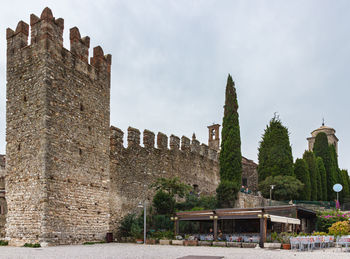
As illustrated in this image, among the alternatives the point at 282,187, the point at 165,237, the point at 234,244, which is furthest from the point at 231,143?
the point at 234,244

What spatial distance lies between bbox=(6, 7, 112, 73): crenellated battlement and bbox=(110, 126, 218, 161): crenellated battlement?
4.21 m

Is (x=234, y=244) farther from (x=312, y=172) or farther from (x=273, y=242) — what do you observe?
(x=312, y=172)

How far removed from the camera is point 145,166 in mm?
24156

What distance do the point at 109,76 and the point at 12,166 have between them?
24.1ft

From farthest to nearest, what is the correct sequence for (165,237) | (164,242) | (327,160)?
1. (327,160)
2. (165,237)
3. (164,242)

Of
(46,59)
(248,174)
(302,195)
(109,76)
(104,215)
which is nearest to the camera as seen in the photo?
(46,59)

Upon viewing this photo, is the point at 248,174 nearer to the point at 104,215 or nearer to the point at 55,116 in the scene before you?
the point at 104,215

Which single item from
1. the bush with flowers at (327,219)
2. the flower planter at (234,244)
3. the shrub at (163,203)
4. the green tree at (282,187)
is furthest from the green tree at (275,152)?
the flower planter at (234,244)

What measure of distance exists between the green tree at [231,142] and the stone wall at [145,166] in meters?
1.84

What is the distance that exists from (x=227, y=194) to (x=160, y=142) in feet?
19.1

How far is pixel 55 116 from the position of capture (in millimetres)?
18156

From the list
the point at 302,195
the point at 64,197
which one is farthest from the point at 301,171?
the point at 64,197

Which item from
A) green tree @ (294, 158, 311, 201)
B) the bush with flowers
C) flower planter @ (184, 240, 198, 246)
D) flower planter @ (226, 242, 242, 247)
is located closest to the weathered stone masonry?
flower planter @ (184, 240, 198, 246)

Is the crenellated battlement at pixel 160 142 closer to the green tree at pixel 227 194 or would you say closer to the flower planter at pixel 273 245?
the green tree at pixel 227 194
